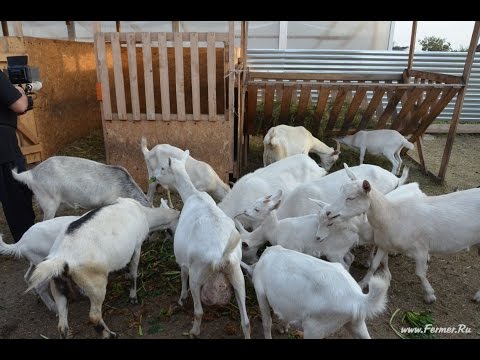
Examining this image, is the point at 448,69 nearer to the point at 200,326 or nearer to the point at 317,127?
the point at 317,127

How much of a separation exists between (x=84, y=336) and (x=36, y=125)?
5243 millimetres

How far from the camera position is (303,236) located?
4020mm

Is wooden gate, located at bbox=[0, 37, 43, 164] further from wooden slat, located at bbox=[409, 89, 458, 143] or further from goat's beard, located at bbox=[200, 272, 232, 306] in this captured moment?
wooden slat, located at bbox=[409, 89, 458, 143]

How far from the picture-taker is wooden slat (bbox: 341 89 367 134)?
6735 millimetres

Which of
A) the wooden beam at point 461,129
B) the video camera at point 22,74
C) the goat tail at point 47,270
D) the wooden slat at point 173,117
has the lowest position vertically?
the wooden beam at point 461,129

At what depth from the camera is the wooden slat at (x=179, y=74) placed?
603 centimetres

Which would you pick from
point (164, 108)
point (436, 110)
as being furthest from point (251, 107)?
point (436, 110)

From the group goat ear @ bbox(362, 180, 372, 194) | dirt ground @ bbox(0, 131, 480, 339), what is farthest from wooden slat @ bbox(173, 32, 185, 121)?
goat ear @ bbox(362, 180, 372, 194)

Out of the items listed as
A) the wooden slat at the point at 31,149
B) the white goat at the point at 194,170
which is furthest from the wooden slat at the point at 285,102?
the wooden slat at the point at 31,149

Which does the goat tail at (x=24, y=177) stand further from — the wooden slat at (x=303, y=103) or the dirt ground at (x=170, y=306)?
the wooden slat at (x=303, y=103)

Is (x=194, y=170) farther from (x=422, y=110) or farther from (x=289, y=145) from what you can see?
(x=422, y=110)

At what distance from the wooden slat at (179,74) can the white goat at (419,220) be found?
3432 mm

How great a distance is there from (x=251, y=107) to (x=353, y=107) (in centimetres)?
189
